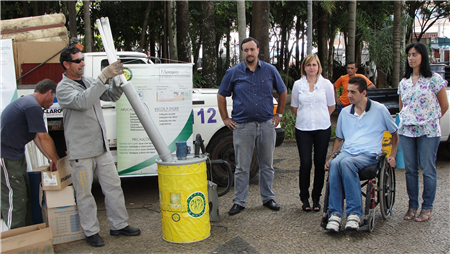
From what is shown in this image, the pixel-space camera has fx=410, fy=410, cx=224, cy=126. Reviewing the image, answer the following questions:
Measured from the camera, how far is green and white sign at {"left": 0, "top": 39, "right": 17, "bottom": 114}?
5293mm

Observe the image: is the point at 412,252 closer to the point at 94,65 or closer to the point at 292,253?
the point at 292,253

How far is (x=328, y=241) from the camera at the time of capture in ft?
13.5

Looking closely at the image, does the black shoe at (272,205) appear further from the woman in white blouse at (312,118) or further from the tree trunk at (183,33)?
the tree trunk at (183,33)

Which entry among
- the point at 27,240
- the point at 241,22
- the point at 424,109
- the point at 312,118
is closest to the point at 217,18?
the point at 241,22

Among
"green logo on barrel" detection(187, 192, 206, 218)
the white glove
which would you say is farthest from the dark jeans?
the white glove

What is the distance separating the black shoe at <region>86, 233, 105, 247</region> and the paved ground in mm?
51

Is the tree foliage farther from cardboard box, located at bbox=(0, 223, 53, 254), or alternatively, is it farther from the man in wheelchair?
cardboard box, located at bbox=(0, 223, 53, 254)

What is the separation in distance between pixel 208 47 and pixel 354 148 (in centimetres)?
843

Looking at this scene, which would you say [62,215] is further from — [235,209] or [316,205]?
[316,205]

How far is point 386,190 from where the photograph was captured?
4.53 m

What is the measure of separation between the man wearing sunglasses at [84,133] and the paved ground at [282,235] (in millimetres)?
418

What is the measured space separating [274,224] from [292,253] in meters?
0.78

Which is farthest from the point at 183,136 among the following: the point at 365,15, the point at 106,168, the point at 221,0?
the point at 365,15

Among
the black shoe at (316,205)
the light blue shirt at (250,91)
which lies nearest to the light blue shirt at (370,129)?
the black shoe at (316,205)
